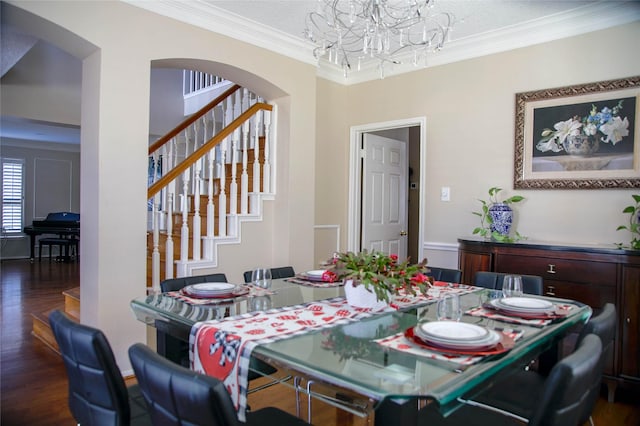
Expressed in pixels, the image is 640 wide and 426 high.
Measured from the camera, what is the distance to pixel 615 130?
10.5 feet

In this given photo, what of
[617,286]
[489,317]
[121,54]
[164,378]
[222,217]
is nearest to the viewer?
[164,378]

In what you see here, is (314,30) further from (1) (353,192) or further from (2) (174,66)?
(1) (353,192)

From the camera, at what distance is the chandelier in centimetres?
251

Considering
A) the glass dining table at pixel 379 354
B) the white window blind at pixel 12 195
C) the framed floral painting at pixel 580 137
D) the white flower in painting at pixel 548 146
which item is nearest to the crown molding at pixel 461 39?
the framed floral painting at pixel 580 137

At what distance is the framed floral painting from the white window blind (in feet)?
34.1

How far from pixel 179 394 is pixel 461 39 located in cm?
377

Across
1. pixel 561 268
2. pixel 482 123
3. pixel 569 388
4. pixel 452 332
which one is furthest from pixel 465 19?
pixel 569 388

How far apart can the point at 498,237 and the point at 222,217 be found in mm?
2280

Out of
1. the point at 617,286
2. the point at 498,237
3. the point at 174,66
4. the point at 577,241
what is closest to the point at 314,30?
the point at 174,66

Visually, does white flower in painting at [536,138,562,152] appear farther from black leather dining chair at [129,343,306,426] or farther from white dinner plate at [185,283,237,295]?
black leather dining chair at [129,343,306,426]

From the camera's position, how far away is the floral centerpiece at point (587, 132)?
3205mm

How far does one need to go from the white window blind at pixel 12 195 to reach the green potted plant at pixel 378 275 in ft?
33.8

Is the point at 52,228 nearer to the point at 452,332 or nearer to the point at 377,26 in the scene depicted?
the point at 377,26

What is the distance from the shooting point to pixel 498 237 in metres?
3.42
